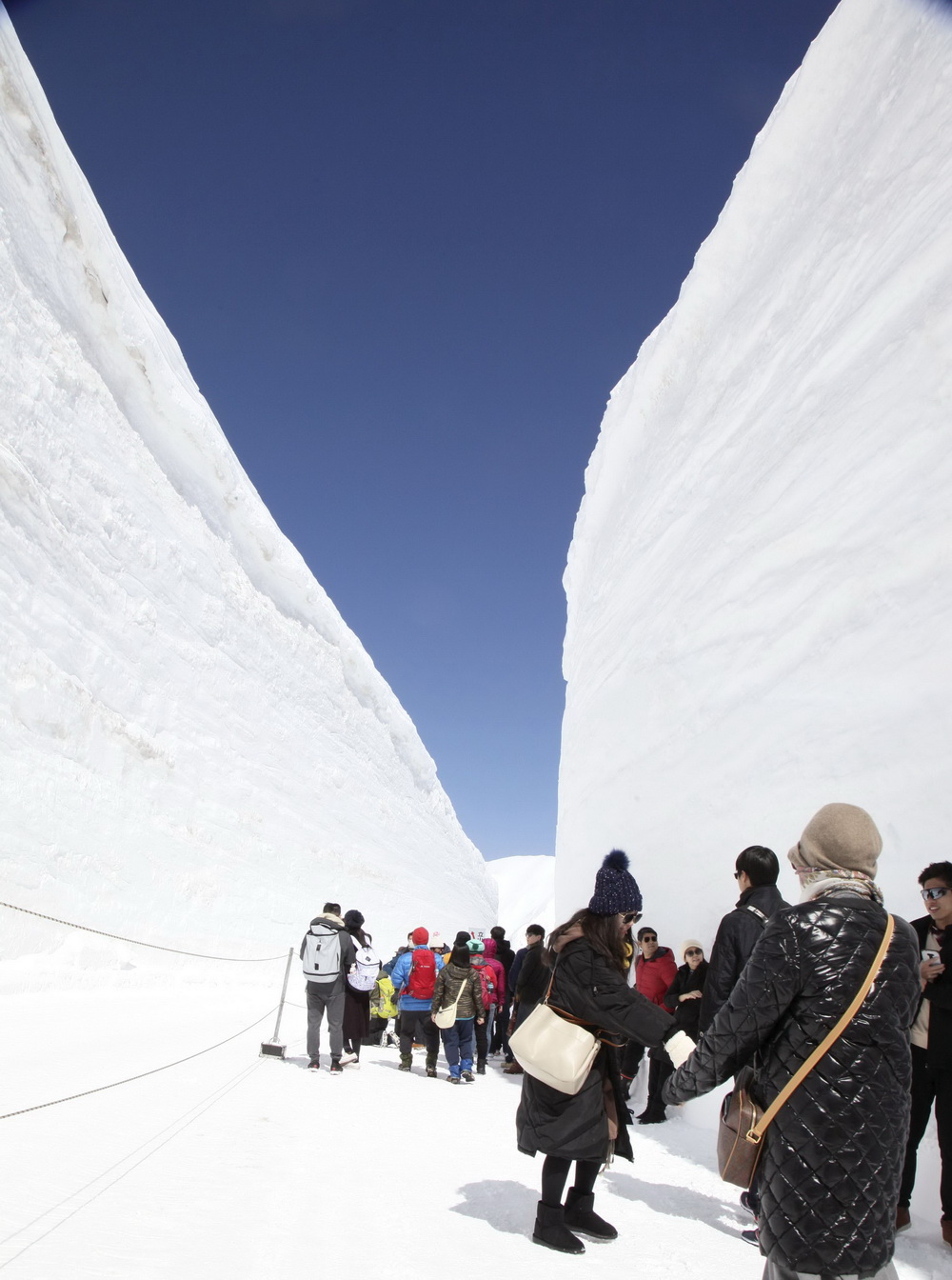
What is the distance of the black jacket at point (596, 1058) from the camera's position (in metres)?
2.39

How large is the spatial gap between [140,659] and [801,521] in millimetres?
11575

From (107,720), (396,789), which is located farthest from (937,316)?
(396,789)

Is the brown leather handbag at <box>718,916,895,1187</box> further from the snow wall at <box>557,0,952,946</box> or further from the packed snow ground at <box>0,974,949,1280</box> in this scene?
the snow wall at <box>557,0,952,946</box>

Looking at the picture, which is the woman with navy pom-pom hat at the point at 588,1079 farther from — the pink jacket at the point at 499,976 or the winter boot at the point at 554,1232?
the pink jacket at the point at 499,976

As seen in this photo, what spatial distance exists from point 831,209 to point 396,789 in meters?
18.9

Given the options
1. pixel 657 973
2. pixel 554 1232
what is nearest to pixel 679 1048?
pixel 554 1232

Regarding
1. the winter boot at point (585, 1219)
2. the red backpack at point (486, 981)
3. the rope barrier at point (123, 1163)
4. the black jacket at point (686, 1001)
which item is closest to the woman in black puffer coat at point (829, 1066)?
the winter boot at point (585, 1219)

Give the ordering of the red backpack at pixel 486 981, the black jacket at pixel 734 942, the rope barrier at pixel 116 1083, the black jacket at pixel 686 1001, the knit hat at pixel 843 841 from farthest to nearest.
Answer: the red backpack at pixel 486 981 → the black jacket at pixel 686 1001 → the rope barrier at pixel 116 1083 → the black jacket at pixel 734 942 → the knit hat at pixel 843 841

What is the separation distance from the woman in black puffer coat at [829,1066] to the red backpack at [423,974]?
5.20m

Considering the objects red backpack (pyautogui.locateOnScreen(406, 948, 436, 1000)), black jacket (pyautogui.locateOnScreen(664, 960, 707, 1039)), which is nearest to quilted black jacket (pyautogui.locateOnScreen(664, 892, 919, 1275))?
black jacket (pyautogui.locateOnScreen(664, 960, 707, 1039))

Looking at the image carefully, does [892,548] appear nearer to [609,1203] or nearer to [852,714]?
[852,714]

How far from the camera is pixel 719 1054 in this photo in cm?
164

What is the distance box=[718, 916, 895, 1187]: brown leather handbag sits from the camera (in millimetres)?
1521

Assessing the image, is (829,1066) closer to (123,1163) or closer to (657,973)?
(123,1163)
